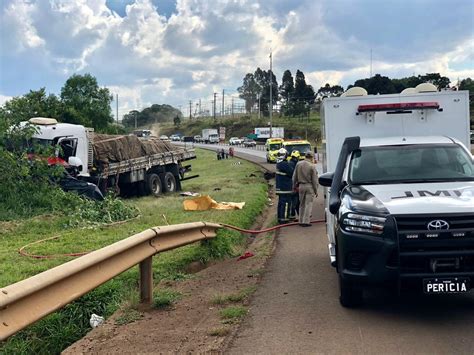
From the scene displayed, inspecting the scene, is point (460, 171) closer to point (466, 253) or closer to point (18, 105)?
point (466, 253)

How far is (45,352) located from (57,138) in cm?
1374

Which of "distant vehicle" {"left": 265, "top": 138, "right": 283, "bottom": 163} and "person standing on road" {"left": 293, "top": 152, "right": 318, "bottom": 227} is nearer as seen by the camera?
"person standing on road" {"left": 293, "top": 152, "right": 318, "bottom": 227}

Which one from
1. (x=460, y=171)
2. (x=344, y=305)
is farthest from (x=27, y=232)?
(x=460, y=171)

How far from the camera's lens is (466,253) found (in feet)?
16.8

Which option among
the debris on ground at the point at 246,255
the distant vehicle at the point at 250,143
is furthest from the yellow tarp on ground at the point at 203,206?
the distant vehicle at the point at 250,143

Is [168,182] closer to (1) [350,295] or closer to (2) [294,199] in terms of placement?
(2) [294,199]

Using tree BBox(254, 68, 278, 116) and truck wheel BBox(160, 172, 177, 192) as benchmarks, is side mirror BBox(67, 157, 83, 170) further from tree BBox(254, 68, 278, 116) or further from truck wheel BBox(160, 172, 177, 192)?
tree BBox(254, 68, 278, 116)

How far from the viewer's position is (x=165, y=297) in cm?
650

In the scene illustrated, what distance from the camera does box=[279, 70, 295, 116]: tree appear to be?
120 meters

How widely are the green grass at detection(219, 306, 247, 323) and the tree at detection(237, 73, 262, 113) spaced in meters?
143

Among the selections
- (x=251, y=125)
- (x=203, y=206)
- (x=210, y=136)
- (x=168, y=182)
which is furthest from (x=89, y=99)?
(x=251, y=125)

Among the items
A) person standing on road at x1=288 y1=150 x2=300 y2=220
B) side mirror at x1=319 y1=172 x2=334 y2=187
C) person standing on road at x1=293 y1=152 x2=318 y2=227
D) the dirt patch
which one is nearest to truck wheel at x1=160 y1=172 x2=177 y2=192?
person standing on road at x1=288 y1=150 x2=300 y2=220

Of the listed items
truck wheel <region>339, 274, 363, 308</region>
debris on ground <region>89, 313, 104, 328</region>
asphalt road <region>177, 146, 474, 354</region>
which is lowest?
debris on ground <region>89, 313, 104, 328</region>

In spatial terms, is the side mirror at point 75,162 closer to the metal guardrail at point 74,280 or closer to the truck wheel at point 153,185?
the truck wheel at point 153,185
